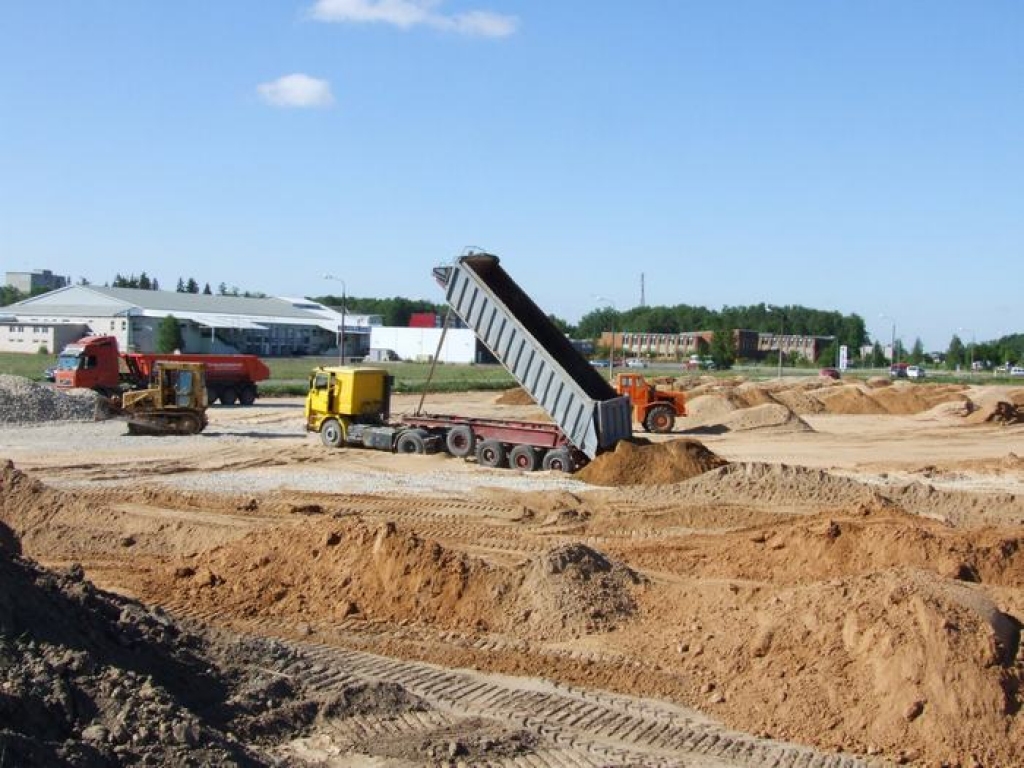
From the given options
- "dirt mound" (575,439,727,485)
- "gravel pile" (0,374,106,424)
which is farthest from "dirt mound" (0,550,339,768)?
"gravel pile" (0,374,106,424)

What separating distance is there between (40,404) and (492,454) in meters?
16.4

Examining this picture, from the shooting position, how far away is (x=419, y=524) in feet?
63.3

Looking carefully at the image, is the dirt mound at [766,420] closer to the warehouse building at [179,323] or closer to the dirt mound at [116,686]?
the dirt mound at [116,686]

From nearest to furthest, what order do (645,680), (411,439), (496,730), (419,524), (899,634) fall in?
(496,730) → (899,634) → (645,680) → (419,524) → (411,439)

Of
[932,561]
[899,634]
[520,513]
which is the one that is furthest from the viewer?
[520,513]

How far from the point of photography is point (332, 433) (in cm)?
2939

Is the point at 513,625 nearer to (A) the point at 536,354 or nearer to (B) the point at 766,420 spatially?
(A) the point at 536,354

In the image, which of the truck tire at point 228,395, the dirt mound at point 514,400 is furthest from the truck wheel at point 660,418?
the truck tire at point 228,395

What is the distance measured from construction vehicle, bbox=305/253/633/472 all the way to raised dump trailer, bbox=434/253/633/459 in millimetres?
23

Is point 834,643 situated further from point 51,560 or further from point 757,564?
point 51,560

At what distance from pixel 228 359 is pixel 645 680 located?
35555 mm

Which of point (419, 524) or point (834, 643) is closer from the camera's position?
point (834, 643)

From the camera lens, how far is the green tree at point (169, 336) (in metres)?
83.2

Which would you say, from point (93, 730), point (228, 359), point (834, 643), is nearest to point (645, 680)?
point (834, 643)
